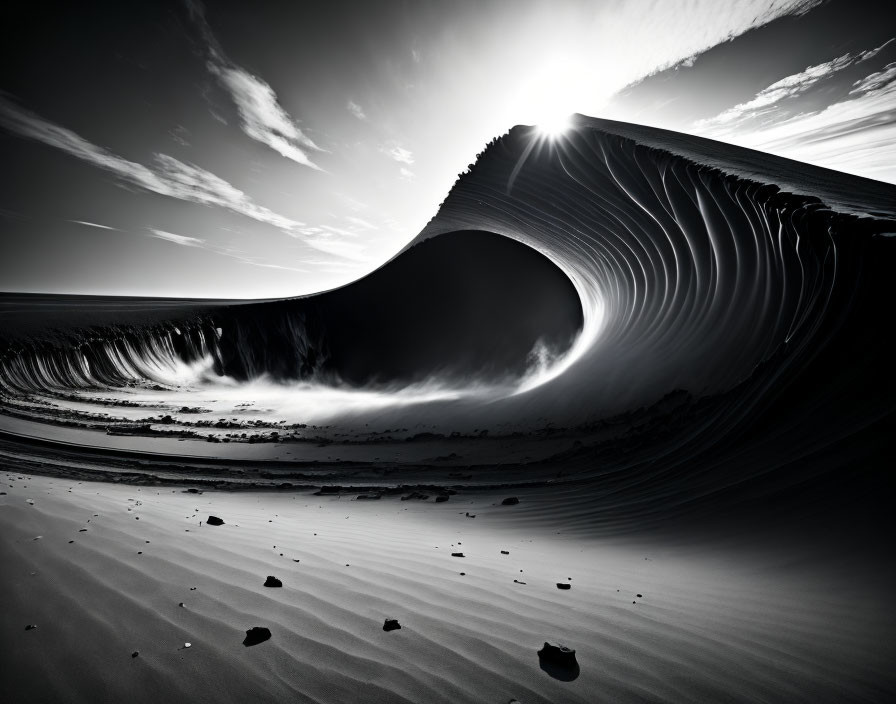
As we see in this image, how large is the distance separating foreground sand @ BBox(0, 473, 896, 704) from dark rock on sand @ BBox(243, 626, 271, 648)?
3 cm

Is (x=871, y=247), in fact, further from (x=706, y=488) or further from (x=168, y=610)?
(x=168, y=610)

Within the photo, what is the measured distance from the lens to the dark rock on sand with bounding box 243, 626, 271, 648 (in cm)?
156

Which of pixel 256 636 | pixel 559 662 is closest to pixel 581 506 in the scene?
pixel 559 662

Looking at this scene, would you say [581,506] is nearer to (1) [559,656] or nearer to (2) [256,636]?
(1) [559,656]

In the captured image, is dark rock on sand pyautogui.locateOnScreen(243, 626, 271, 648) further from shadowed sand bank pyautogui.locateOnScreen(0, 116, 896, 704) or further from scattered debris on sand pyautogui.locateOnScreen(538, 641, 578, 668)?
scattered debris on sand pyautogui.locateOnScreen(538, 641, 578, 668)

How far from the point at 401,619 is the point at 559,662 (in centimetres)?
70

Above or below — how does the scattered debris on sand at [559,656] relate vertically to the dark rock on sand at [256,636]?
above

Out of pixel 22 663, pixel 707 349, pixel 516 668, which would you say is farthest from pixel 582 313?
pixel 22 663

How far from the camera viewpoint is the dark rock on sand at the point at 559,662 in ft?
4.91

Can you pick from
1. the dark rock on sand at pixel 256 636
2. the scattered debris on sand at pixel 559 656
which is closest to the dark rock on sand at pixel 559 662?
the scattered debris on sand at pixel 559 656

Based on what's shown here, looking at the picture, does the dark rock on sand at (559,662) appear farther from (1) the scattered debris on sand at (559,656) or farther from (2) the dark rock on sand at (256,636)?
(2) the dark rock on sand at (256,636)

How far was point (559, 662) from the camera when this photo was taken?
5.08 feet

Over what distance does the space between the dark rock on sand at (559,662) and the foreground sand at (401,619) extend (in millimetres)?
39

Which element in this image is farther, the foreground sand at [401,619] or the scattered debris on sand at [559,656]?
the scattered debris on sand at [559,656]
